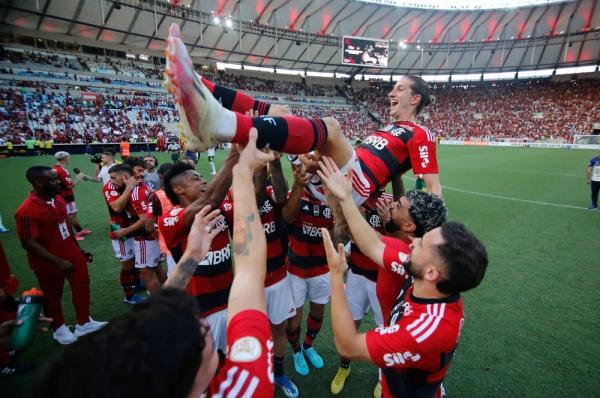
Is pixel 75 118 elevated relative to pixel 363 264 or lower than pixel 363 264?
elevated

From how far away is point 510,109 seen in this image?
48812mm

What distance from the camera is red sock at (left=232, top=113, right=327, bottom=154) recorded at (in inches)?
82.4

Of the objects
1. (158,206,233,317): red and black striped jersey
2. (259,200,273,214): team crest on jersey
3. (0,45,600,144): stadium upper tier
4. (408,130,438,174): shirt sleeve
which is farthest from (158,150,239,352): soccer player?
(0,45,600,144): stadium upper tier

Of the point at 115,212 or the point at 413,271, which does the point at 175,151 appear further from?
the point at 413,271

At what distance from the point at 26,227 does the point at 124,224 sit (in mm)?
1775

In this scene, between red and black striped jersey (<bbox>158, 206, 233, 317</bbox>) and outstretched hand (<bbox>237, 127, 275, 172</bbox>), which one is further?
red and black striped jersey (<bbox>158, 206, 233, 317</bbox>)

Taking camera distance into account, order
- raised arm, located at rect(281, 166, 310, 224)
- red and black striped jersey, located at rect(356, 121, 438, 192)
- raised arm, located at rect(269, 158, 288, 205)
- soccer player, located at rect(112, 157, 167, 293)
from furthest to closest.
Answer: soccer player, located at rect(112, 157, 167, 293) → raised arm, located at rect(269, 158, 288, 205) → red and black striped jersey, located at rect(356, 121, 438, 192) → raised arm, located at rect(281, 166, 310, 224)

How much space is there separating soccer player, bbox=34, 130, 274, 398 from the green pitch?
688 mm

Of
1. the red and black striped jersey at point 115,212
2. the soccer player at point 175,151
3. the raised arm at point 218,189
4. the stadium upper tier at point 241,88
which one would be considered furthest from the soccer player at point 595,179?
the stadium upper tier at point 241,88

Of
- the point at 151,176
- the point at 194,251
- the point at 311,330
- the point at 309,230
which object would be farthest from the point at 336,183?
the point at 151,176

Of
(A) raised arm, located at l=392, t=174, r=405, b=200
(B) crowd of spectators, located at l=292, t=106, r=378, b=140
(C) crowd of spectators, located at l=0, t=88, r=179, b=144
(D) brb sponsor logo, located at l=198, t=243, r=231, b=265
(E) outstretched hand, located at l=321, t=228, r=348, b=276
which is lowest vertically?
(D) brb sponsor logo, located at l=198, t=243, r=231, b=265

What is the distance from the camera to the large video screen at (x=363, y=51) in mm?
42031

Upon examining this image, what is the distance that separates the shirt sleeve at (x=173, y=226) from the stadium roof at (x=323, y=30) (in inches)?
1405

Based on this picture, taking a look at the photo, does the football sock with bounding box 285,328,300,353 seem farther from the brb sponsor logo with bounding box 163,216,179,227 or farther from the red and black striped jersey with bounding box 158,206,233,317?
the brb sponsor logo with bounding box 163,216,179,227
